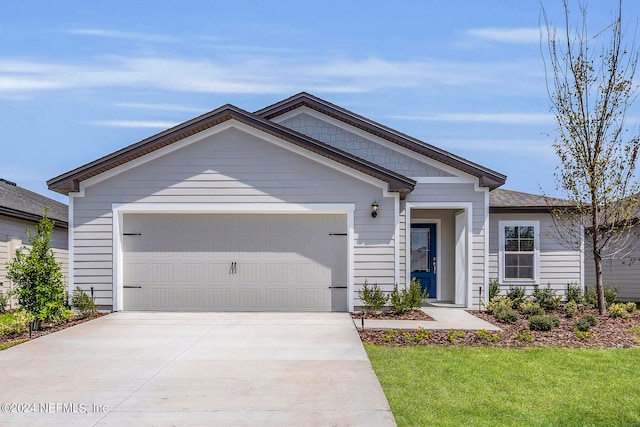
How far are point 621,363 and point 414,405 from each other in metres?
3.96

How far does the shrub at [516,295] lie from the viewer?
14.5 metres

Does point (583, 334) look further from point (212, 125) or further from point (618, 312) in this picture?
point (212, 125)

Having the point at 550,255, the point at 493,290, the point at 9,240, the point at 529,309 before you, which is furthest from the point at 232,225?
the point at 550,255

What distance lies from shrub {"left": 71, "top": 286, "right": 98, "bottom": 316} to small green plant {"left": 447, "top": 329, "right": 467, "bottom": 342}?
7486mm

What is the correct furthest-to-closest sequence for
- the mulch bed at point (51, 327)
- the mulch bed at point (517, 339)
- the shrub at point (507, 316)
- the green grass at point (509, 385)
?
the shrub at point (507, 316), the mulch bed at point (51, 327), the mulch bed at point (517, 339), the green grass at point (509, 385)

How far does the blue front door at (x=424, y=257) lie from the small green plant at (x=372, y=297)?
13.2 ft

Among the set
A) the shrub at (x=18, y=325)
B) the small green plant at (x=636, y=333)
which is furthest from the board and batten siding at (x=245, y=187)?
the small green plant at (x=636, y=333)

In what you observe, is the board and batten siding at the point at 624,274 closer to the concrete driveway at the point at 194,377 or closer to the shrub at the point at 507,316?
the shrub at the point at 507,316

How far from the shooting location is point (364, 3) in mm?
12719

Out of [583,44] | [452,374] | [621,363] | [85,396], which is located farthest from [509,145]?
[85,396]

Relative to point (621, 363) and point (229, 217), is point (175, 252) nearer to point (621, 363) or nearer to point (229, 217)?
point (229, 217)

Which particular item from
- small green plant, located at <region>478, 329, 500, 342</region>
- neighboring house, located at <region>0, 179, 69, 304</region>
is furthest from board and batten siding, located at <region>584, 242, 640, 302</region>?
neighboring house, located at <region>0, 179, 69, 304</region>

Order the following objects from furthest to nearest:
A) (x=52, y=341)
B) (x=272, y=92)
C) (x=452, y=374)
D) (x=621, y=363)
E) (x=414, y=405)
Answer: (x=272, y=92) < (x=52, y=341) < (x=621, y=363) < (x=452, y=374) < (x=414, y=405)

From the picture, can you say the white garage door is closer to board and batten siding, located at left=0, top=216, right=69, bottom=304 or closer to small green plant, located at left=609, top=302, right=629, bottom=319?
board and batten siding, located at left=0, top=216, right=69, bottom=304
